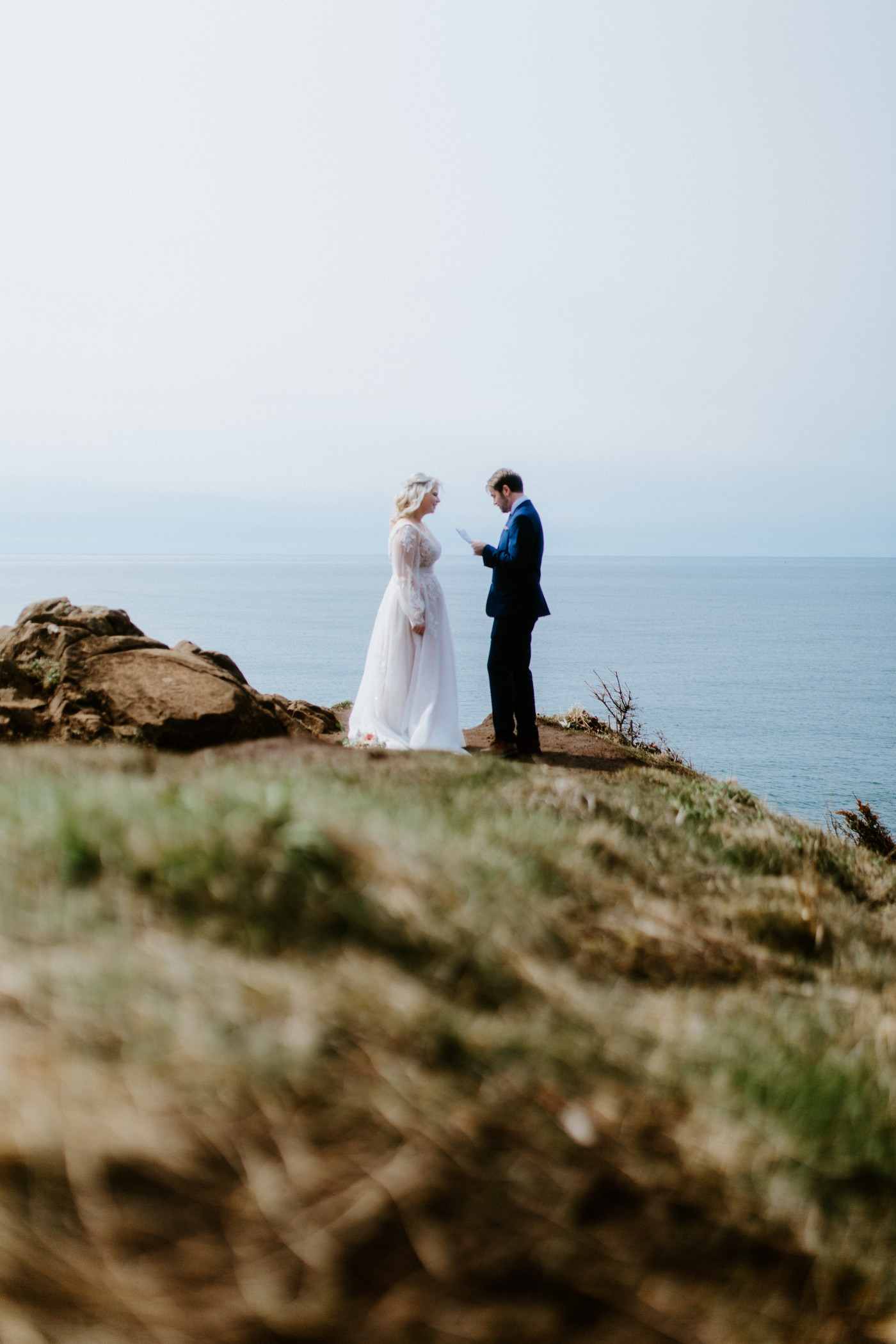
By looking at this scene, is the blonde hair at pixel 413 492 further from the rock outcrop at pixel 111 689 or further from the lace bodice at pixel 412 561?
the rock outcrop at pixel 111 689

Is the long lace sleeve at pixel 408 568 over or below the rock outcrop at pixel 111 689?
over

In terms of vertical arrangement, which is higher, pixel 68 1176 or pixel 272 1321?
pixel 68 1176

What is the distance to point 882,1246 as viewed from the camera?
202cm

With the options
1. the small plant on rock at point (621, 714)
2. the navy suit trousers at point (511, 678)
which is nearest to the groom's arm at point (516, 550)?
the navy suit trousers at point (511, 678)

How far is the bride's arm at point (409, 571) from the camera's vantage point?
11.3 meters

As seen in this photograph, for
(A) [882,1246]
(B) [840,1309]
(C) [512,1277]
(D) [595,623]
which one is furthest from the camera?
(D) [595,623]

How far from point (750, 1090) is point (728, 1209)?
0.36m

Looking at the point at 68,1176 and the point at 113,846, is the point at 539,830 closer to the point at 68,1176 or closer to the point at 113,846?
the point at 113,846

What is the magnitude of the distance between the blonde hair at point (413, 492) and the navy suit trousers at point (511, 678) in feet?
5.82

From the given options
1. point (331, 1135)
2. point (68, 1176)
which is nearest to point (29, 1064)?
point (68, 1176)

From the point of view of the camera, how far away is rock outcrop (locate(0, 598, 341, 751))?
865 centimetres

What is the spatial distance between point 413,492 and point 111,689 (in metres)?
4.49

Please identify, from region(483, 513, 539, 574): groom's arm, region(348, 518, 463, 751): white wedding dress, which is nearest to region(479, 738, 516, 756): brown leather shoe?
region(348, 518, 463, 751): white wedding dress

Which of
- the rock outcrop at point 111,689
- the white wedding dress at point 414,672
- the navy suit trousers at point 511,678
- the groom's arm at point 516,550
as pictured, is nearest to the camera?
the rock outcrop at point 111,689
